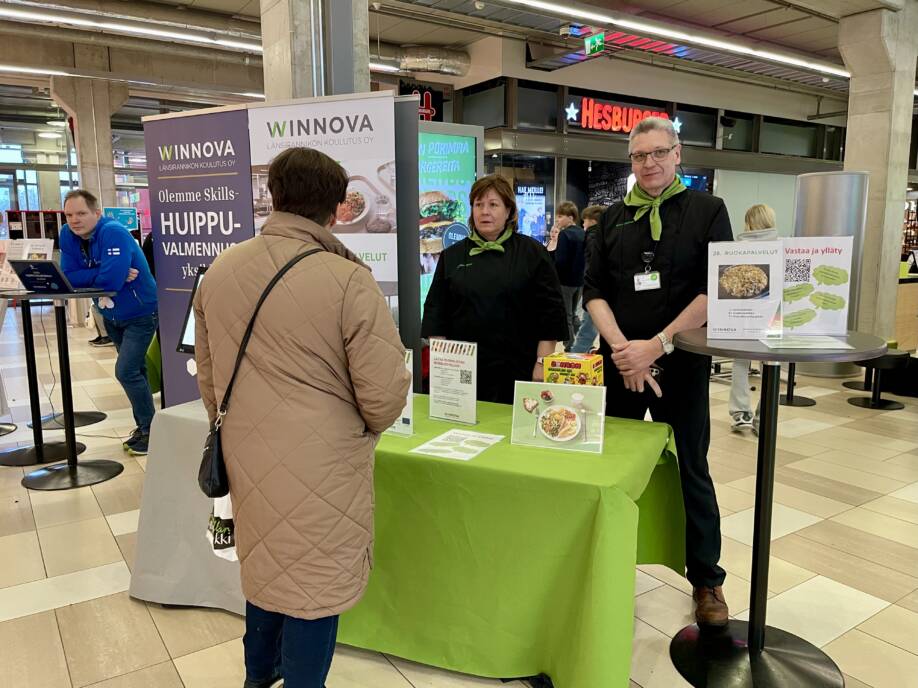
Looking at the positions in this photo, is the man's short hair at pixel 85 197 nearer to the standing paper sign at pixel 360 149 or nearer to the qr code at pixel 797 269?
the standing paper sign at pixel 360 149

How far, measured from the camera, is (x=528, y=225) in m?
10.8

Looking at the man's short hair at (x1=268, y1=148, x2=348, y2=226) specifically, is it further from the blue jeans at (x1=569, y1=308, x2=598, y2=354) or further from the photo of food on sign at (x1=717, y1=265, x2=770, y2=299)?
the blue jeans at (x1=569, y1=308, x2=598, y2=354)

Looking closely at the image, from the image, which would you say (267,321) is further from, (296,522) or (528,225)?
(528,225)

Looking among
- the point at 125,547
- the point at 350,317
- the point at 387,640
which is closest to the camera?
the point at 350,317

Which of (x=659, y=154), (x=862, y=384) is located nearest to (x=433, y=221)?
(x=659, y=154)

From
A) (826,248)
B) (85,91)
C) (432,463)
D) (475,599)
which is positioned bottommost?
(475,599)

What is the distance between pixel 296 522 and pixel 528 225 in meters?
9.62

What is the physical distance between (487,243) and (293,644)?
156 centimetres

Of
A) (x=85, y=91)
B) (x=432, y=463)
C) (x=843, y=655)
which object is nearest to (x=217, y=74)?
(x=85, y=91)

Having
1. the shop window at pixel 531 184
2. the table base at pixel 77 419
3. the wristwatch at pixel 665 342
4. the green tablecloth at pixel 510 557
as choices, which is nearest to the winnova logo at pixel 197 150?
the green tablecloth at pixel 510 557

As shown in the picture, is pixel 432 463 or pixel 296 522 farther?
pixel 432 463

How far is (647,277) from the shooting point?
2.28 m

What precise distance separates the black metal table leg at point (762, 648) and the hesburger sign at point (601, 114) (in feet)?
30.5

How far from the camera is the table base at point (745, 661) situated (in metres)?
2.13
